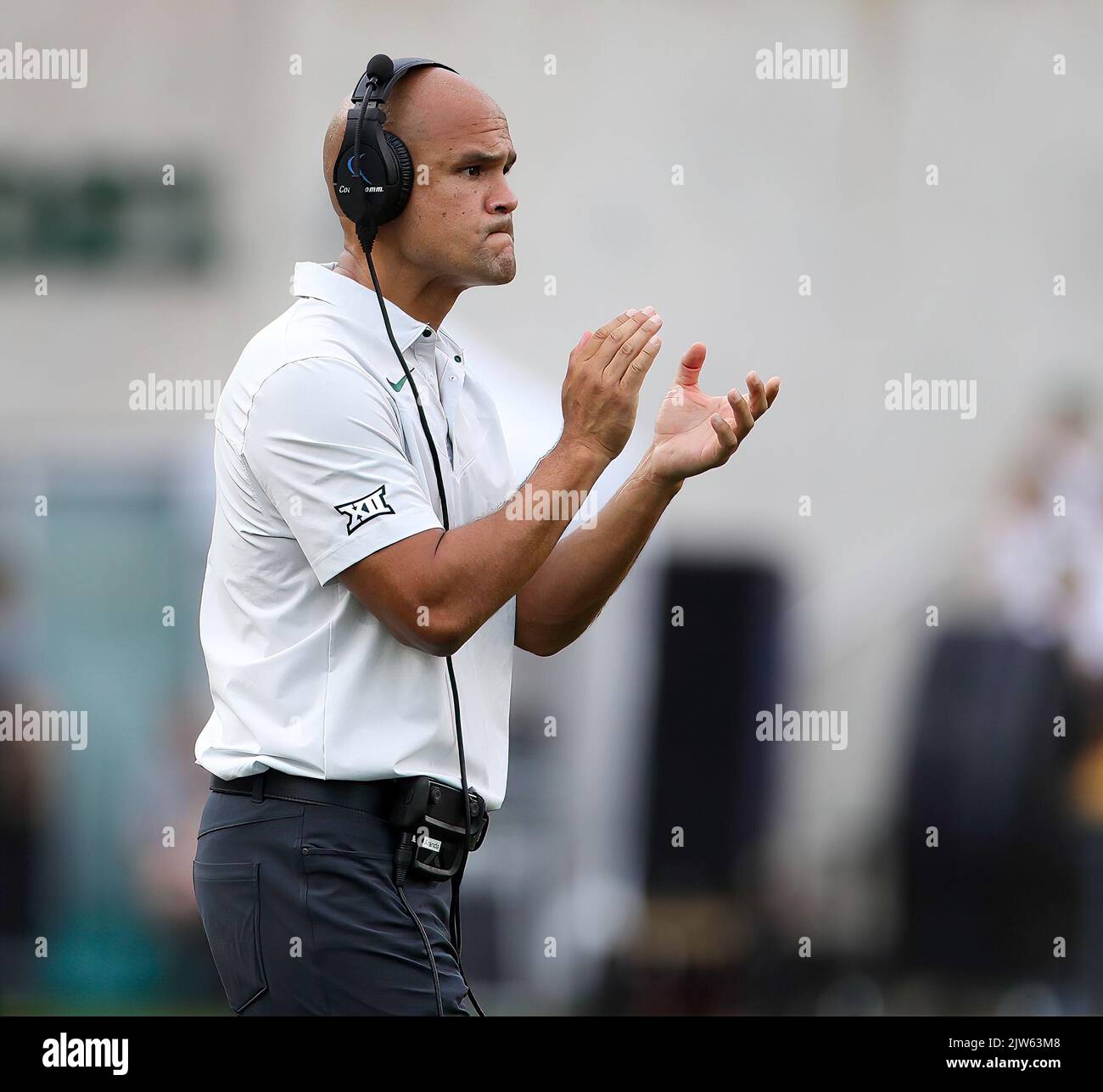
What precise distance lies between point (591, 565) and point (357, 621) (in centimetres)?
47

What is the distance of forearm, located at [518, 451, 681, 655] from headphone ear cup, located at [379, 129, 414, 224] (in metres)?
0.56

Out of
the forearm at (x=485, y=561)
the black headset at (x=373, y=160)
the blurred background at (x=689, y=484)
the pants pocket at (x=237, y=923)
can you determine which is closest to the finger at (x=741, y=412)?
the forearm at (x=485, y=561)

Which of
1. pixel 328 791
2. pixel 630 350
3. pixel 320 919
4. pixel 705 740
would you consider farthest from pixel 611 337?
pixel 705 740

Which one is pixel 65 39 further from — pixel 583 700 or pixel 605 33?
pixel 583 700

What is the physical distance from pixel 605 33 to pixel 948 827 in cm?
364

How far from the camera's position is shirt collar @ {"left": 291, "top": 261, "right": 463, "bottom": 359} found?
2.37 metres

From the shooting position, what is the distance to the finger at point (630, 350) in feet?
7.39

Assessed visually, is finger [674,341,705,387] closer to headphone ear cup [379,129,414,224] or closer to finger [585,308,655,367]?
finger [585,308,655,367]

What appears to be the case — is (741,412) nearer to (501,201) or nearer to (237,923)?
(501,201)

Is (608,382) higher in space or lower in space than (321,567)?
higher

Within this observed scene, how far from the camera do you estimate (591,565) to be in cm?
252

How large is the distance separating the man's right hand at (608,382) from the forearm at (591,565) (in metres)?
0.26

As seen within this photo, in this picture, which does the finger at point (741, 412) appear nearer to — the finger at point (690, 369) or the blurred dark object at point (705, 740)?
the finger at point (690, 369)
